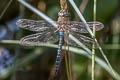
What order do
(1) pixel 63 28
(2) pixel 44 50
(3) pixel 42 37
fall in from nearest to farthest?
(1) pixel 63 28
(3) pixel 42 37
(2) pixel 44 50

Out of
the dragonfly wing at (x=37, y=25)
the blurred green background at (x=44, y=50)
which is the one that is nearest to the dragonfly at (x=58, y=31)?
the dragonfly wing at (x=37, y=25)

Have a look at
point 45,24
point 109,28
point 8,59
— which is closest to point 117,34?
point 109,28

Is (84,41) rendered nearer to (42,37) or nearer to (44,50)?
(42,37)

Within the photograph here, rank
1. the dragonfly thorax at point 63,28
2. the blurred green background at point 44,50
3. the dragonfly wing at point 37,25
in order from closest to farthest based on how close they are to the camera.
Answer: the dragonfly thorax at point 63,28
the dragonfly wing at point 37,25
the blurred green background at point 44,50

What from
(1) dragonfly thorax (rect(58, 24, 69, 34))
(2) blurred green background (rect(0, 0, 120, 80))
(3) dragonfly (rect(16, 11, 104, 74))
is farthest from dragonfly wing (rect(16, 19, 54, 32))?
(2) blurred green background (rect(0, 0, 120, 80))

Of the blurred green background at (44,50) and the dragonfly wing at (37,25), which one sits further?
the blurred green background at (44,50)

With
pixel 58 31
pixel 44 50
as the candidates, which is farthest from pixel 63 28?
pixel 44 50

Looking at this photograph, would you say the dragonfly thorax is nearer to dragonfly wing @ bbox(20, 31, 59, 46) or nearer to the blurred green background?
dragonfly wing @ bbox(20, 31, 59, 46)

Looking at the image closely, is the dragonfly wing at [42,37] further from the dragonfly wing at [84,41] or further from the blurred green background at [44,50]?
the blurred green background at [44,50]

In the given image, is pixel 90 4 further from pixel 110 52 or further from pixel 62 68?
pixel 62 68
